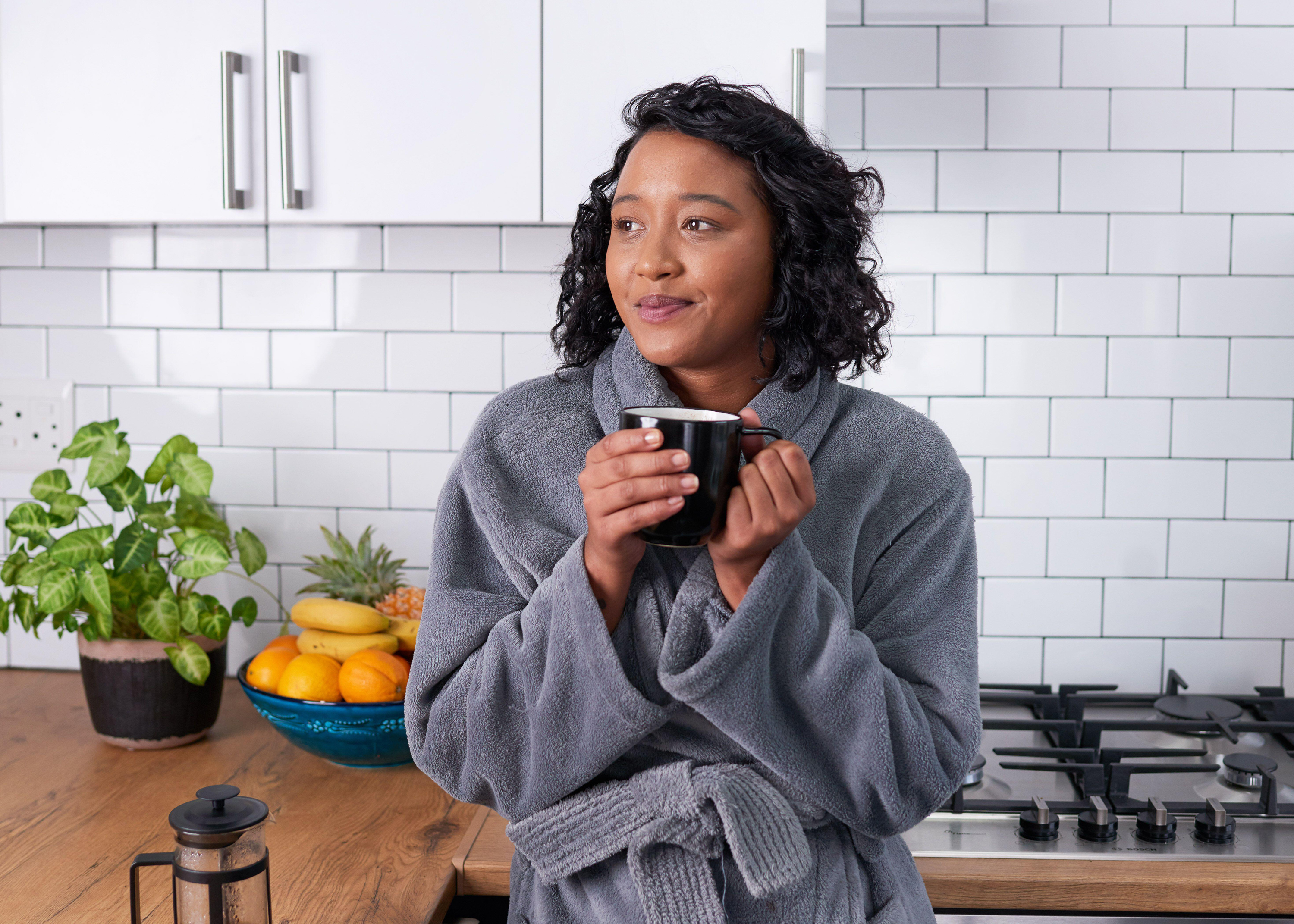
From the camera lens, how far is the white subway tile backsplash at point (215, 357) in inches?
74.9

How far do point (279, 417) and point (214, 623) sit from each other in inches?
18.1

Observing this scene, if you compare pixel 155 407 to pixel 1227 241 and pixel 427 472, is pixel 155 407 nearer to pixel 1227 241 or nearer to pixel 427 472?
pixel 427 472

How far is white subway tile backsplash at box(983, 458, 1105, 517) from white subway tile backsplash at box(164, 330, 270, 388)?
132 centimetres

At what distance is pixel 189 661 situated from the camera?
1.55 meters

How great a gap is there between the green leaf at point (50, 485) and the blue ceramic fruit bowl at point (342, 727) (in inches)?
17.2

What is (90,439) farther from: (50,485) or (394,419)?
(394,419)

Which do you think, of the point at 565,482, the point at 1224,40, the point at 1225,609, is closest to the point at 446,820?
the point at 565,482

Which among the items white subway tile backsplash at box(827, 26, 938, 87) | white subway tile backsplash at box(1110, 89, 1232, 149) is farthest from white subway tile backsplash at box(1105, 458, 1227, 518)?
white subway tile backsplash at box(827, 26, 938, 87)

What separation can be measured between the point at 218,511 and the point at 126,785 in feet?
1.87

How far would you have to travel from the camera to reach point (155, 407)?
6.32 feet

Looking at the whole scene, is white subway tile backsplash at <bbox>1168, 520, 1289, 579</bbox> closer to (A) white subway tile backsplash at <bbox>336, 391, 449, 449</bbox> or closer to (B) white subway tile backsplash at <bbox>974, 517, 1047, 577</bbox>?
(B) white subway tile backsplash at <bbox>974, 517, 1047, 577</bbox>

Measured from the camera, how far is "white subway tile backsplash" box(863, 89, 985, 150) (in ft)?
5.90

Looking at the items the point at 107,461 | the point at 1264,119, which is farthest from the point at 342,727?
the point at 1264,119

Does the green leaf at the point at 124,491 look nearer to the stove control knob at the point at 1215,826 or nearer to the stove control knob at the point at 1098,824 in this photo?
the stove control knob at the point at 1098,824
